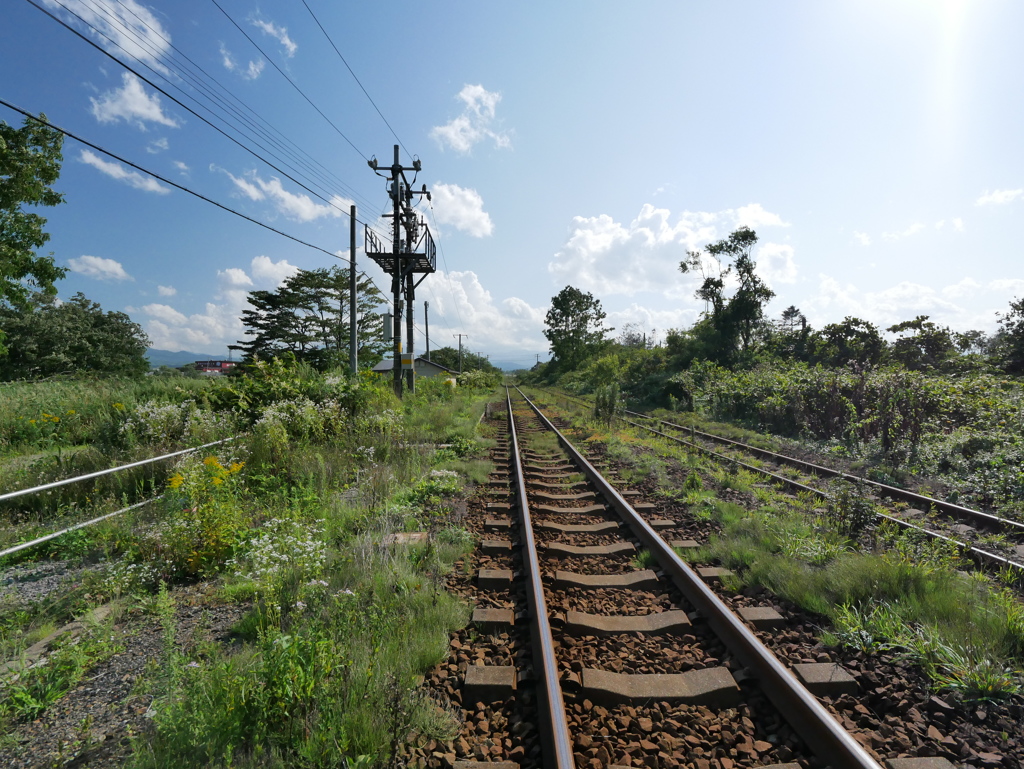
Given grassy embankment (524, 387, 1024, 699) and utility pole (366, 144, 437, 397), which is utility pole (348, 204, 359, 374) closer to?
utility pole (366, 144, 437, 397)

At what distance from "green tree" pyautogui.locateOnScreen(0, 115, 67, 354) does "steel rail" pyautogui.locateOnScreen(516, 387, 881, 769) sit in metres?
27.6

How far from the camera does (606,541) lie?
16.5 ft

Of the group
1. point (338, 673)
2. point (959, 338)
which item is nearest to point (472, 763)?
point (338, 673)

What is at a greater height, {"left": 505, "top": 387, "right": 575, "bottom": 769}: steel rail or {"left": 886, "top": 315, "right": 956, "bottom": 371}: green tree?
{"left": 886, "top": 315, "right": 956, "bottom": 371}: green tree

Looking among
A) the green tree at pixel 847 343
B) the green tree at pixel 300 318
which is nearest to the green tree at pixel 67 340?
the green tree at pixel 300 318

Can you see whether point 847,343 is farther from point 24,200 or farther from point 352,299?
point 24,200

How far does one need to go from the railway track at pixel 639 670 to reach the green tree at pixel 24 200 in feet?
87.4

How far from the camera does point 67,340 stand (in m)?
41.3

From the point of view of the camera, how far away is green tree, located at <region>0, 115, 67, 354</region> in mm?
18734

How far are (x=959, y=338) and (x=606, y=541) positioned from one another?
26714 millimetres

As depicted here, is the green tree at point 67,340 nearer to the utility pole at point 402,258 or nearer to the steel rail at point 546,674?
the utility pole at point 402,258

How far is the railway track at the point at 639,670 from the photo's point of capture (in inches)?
87.6

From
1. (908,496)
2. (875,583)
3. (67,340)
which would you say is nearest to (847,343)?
(908,496)

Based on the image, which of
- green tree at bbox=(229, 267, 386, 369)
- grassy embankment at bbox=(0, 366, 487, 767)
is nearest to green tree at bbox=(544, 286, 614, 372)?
green tree at bbox=(229, 267, 386, 369)
